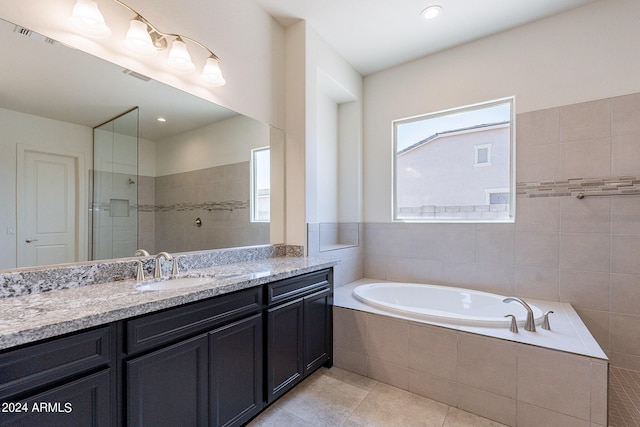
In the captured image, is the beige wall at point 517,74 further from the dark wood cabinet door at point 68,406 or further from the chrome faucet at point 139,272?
the dark wood cabinet door at point 68,406

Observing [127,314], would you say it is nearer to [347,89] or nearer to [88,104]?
[88,104]

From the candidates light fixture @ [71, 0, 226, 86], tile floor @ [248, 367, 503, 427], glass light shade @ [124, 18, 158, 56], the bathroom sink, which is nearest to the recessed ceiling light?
light fixture @ [71, 0, 226, 86]

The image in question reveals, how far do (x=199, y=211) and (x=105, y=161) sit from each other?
0.63m

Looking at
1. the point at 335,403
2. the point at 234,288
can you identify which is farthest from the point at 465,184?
the point at 234,288

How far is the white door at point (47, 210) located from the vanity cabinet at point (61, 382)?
61 cm

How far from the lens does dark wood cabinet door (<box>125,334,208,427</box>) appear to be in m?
1.10

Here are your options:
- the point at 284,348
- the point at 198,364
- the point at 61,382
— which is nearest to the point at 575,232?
the point at 284,348

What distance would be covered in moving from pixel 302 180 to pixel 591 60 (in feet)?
7.99

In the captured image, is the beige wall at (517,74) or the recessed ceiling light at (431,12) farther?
the recessed ceiling light at (431,12)

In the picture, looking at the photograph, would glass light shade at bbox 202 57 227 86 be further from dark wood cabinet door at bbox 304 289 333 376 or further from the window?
the window

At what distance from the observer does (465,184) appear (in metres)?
2.84

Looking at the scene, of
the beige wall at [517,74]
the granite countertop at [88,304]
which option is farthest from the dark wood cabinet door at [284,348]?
the beige wall at [517,74]

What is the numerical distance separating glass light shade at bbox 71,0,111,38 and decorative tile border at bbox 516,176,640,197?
3.05 metres

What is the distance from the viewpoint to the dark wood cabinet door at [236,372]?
1383 millimetres
